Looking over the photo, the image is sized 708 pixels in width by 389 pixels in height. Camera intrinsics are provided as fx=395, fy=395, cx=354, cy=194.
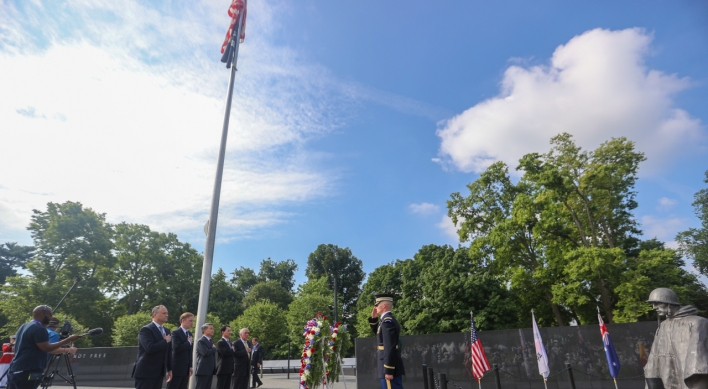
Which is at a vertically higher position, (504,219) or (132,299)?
(504,219)

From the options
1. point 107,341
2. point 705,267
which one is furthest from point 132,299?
point 705,267

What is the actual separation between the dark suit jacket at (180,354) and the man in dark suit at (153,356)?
0.66 meters

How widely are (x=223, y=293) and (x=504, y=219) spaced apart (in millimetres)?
41710

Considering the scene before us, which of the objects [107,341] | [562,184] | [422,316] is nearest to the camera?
[562,184]

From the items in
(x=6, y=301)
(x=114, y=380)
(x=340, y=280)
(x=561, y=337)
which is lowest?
(x=114, y=380)

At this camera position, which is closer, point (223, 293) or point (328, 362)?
point (328, 362)

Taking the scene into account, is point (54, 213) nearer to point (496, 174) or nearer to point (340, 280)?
point (340, 280)

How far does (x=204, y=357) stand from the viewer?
8.65 meters

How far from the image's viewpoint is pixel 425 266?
34.6 m

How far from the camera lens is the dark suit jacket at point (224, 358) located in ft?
30.0

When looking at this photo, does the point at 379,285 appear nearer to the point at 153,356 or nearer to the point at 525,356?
the point at 525,356

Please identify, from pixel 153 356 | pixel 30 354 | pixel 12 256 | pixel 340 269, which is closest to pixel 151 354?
pixel 153 356

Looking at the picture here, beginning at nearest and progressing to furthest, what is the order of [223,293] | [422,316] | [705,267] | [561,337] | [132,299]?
[561,337] < [422,316] < [705,267] < [132,299] < [223,293]

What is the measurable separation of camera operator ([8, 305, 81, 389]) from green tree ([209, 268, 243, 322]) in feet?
157
